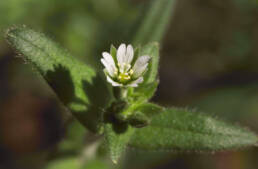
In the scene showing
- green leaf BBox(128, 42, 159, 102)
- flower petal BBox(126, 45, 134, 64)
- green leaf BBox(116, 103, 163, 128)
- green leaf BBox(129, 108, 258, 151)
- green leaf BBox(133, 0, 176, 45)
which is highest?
green leaf BBox(133, 0, 176, 45)

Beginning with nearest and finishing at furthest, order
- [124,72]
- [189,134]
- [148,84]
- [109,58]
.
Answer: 1. [109,58]
2. [124,72]
3. [148,84]
4. [189,134]

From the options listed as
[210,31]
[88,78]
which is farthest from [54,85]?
[210,31]

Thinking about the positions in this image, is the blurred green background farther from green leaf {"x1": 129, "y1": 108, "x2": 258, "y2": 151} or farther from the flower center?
the flower center

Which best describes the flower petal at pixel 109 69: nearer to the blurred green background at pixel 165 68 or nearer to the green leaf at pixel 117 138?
the green leaf at pixel 117 138

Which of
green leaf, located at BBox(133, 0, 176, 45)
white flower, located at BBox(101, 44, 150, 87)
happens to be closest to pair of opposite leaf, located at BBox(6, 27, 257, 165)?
white flower, located at BBox(101, 44, 150, 87)

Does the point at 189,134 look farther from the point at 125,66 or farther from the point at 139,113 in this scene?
the point at 125,66

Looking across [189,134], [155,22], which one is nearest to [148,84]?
[189,134]
